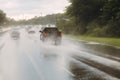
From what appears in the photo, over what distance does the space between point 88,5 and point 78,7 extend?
6.36ft

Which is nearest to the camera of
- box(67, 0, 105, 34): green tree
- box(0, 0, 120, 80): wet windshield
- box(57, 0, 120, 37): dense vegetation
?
box(0, 0, 120, 80): wet windshield

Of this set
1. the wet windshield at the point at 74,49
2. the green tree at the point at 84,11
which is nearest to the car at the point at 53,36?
the wet windshield at the point at 74,49

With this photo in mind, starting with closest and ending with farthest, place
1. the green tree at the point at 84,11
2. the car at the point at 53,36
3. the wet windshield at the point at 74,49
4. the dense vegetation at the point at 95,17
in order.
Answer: the wet windshield at the point at 74,49 → the car at the point at 53,36 → the dense vegetation at the point at 95,17 → the green tree at the point at 84,11

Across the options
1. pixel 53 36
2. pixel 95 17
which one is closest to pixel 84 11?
pixel 95 17

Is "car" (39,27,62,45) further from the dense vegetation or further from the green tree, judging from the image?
the green tree

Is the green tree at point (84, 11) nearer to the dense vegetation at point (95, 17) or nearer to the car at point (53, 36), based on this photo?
the dense vegetation at point (95, 17)

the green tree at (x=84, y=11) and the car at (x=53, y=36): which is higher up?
the green tree at (x=84, y=11)

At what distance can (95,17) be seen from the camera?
6494 cm

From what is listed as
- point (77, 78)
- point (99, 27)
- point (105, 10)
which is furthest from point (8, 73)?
point (99, 27)

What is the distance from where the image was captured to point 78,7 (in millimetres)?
65000

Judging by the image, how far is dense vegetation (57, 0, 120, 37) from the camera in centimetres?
5203

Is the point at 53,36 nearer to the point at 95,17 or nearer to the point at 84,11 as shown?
the point at 84,11

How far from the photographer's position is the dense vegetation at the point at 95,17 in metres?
52.0

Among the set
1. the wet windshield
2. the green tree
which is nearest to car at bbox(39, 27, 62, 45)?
the wet windshield
